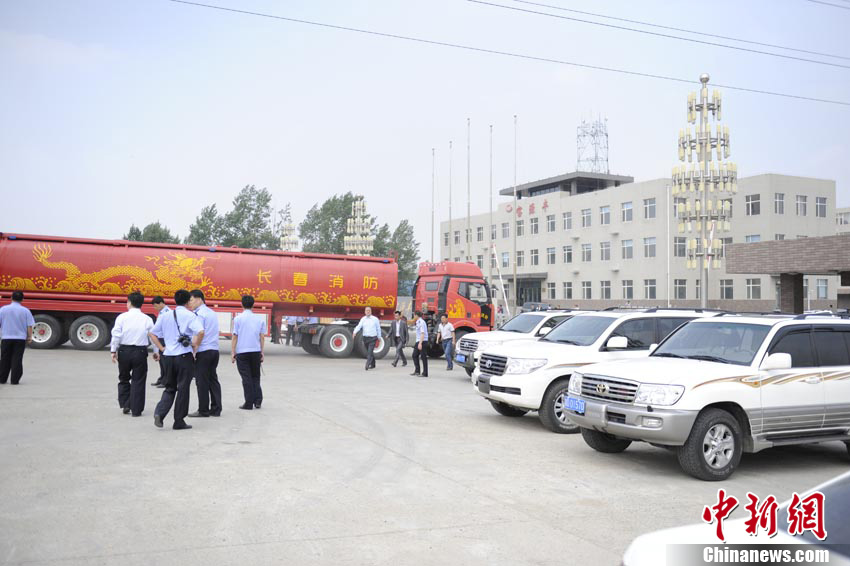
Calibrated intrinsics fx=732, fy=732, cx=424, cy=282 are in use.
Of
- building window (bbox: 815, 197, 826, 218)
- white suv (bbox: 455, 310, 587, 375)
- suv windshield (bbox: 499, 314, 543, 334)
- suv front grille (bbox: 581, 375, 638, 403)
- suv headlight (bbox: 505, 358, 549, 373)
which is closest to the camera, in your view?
suv front grille (bbox: 581, 375, 638, 403)

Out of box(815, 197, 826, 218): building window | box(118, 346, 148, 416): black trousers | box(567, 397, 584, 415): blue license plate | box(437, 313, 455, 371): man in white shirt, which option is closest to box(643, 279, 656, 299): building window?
box(815, 197, 826, 218): building window

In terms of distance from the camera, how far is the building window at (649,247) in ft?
187

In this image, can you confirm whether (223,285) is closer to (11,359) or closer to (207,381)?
(11,359)

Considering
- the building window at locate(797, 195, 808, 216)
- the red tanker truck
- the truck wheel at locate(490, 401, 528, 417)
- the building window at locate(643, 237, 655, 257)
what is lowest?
the truck wheel at locate(490, 401, 528, 417)

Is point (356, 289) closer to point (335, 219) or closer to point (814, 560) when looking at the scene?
point (814, 560)

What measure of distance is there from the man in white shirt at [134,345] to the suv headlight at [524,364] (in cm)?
557

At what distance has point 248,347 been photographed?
12.1m

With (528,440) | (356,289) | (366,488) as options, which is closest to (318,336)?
(356,289)

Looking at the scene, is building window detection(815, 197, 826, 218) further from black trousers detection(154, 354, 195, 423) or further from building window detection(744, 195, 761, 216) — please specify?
black trousers detection(154, 354, 195, 423)

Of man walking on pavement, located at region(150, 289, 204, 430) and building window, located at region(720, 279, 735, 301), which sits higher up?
building window, located at region(720, 279, 735, 301)

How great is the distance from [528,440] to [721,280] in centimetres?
4845

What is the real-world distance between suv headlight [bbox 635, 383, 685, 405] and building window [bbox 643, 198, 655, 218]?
51.3 m

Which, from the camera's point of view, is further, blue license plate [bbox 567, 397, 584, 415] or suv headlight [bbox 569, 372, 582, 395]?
suv headlight [bbox 569, 372, 582, 395]

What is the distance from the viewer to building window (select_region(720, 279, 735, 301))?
176ft
